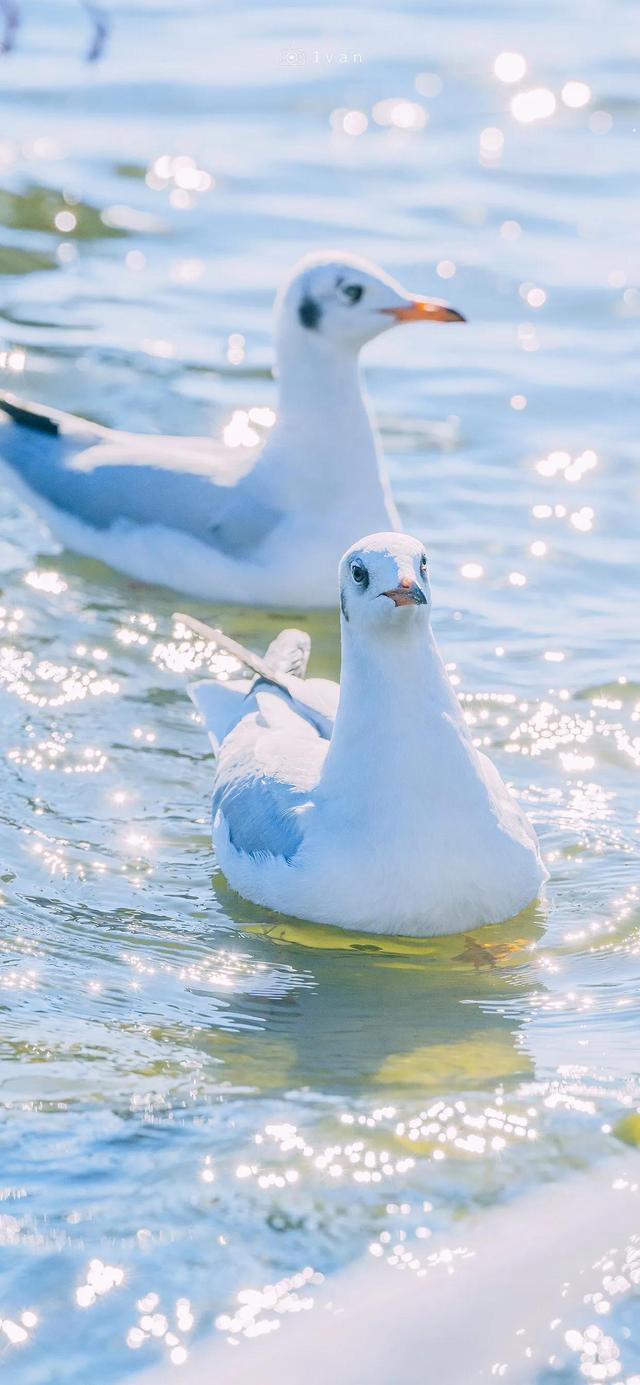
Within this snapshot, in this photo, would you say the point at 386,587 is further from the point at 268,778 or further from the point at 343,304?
the point at 343,304

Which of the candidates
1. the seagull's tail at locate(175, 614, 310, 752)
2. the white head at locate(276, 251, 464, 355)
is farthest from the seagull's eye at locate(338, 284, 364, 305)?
the seagull's tail at locate(175, 614, 310, 752)

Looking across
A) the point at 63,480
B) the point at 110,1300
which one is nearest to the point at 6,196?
the point at 63,480

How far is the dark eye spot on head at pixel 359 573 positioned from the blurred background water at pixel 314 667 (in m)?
0.92

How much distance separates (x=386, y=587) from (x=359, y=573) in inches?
6.0

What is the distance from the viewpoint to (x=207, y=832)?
6.27m

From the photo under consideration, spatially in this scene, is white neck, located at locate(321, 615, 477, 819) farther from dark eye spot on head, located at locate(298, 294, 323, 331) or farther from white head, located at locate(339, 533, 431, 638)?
dark eye spot on head, located at locate(298, 294, 323, 331)

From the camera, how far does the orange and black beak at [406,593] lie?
5.04m

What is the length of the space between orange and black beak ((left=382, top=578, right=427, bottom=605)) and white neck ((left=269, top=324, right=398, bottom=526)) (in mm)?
2925

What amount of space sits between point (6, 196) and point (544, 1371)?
1008cm

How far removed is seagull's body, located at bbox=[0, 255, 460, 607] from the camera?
7980mm

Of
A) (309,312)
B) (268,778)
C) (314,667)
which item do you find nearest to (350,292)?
(309,312)

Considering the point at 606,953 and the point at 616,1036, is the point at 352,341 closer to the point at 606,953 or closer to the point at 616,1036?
the point at 606,953

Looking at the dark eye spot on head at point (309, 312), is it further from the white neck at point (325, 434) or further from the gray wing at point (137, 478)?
the gray wing at point (137, 478)

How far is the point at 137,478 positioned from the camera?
8406 millimetres
